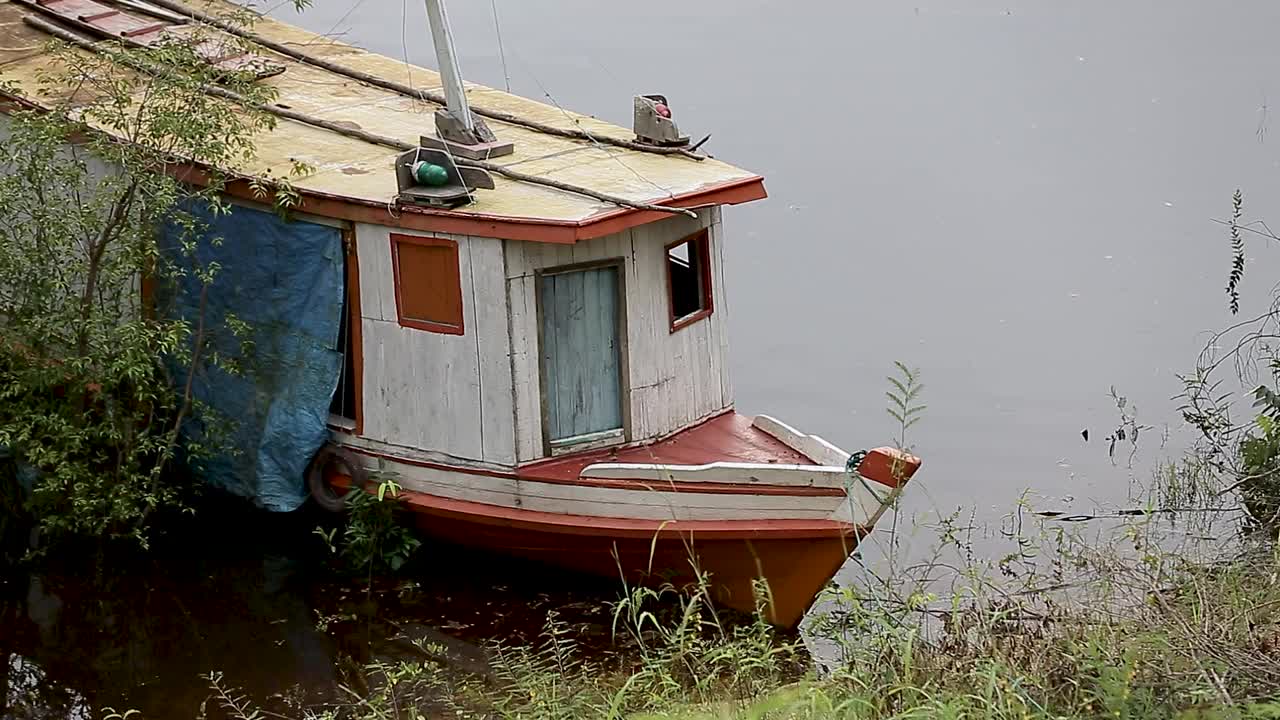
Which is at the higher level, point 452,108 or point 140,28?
point 140,28

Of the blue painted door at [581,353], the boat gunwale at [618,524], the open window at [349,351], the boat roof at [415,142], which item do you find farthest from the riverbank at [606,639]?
the boat roof at [415,142]

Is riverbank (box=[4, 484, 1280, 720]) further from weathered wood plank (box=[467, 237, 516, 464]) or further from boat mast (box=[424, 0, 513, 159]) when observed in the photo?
boat mast (box=[424, 0, 513, 159])

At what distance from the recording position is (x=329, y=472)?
880 centimetres

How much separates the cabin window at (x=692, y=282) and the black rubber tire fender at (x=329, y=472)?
184cm

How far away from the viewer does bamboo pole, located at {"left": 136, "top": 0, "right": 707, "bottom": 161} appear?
9.02m

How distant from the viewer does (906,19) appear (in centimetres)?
1936

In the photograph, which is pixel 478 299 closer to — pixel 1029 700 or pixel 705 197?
pixel 705 197

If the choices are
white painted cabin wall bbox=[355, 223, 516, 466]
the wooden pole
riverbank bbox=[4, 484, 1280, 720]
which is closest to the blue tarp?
white painted cabin wall bbox=[355, 223, 516, 466]

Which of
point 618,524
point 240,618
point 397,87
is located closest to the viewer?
point 618,524

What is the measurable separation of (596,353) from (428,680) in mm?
1823

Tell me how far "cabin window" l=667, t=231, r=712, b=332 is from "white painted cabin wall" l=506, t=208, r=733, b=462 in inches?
1.9

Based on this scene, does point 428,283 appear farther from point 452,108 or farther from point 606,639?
point 606,639

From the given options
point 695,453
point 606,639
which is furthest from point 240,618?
point 695,453

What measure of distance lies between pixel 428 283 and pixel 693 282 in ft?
4.85
